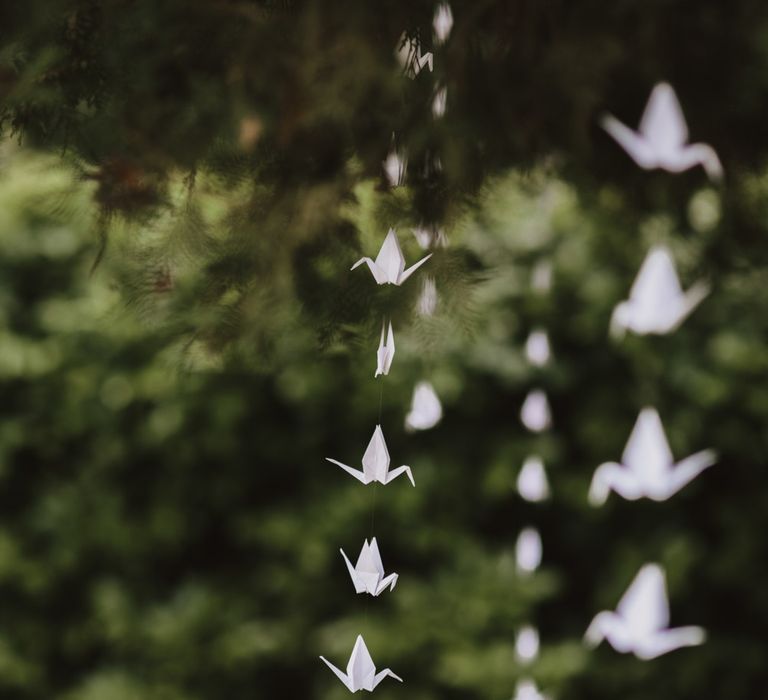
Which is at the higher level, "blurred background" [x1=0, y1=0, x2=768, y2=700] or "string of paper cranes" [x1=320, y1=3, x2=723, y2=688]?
"string of paper cranes" [x1=320, y1=3, x2=723, y2=688]

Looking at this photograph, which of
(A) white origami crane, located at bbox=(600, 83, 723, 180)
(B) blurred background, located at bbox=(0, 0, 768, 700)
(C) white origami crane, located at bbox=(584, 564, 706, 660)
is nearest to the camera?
(A) white origami crane, located at bbox=(600, 83, 723, 180)

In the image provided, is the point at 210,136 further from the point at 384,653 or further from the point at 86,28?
the point at 384,653

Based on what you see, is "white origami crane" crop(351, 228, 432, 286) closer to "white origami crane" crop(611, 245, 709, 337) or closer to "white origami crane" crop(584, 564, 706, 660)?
"white origami crane" crop(611, 245, 709, 337)

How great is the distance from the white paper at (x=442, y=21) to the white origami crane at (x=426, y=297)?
26cm

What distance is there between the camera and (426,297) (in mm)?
1013

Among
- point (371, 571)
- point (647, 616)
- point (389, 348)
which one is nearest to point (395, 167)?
point (389, 348)

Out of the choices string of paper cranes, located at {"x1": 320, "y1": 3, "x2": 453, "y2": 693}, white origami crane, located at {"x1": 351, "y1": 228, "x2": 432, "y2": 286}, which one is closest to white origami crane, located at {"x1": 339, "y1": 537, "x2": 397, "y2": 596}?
string of paper cranes, located at {"x1": 320, "y1": 3, "x2": 453, "y2": 693}

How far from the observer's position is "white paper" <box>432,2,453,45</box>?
2.93 feet

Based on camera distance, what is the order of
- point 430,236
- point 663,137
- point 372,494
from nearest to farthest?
point 663,137 < point 430,236 < point 372,494

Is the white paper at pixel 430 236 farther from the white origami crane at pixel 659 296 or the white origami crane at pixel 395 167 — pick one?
the white origami crane at pixel 659 296

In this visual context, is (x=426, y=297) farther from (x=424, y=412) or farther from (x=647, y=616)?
(x=647, y=616)

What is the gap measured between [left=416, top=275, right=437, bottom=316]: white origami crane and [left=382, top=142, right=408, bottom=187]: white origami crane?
117 millimetres

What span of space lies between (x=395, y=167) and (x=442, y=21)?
15 cm

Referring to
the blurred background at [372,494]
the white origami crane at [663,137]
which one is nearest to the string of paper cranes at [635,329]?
the white origami crane at [663,137]
